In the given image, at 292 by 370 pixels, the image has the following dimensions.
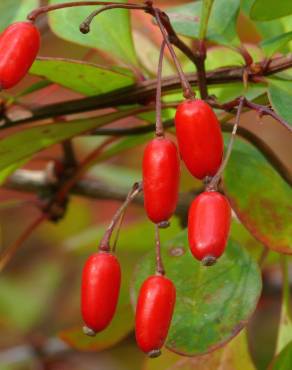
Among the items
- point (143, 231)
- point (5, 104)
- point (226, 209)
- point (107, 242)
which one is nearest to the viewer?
point (226, 209)

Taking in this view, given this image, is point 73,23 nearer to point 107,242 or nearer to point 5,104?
point 5,104

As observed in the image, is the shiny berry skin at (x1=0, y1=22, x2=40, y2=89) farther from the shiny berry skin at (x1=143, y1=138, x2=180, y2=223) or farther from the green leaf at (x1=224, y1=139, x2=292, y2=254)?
the green leaf at (x1=224, y1=139, x2=292, y2=254)

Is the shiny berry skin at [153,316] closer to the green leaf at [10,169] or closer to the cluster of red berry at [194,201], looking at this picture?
the cluster of red berry at [194,201]

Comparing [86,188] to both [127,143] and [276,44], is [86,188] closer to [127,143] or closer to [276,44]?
[127,143]

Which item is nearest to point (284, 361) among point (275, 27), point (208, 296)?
point (208, 296)

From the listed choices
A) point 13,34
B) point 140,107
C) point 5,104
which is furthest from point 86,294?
point 5,104

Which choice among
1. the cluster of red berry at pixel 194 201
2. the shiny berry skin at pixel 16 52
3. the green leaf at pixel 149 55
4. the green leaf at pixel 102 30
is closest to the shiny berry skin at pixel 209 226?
the cluster of red berry at pixel 194 201
